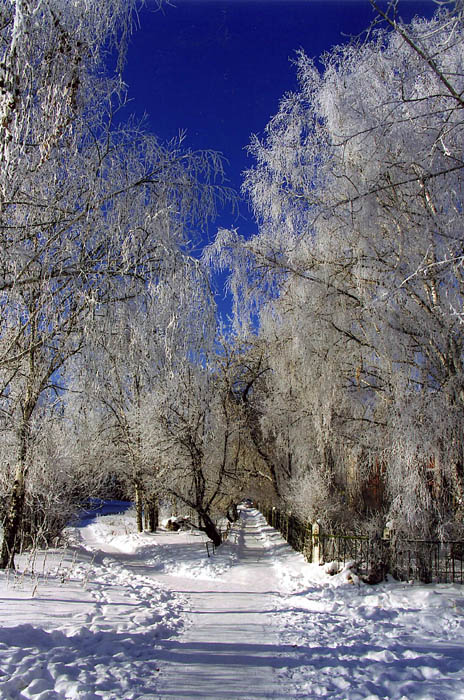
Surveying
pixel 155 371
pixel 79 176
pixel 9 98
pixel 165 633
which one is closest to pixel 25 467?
pixel 165 633

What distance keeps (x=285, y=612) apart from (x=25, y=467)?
5.64 meters

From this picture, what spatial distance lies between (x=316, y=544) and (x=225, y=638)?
6.92 metres

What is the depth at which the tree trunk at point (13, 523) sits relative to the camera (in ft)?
31.2

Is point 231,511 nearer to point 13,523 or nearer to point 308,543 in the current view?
point 308,543

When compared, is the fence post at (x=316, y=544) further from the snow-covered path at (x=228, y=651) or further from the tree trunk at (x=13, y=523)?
the tree trunk at (x=13, y=523)

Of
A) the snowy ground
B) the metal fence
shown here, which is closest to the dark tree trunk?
the metal fence

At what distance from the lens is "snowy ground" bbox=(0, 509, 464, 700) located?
15.0ft

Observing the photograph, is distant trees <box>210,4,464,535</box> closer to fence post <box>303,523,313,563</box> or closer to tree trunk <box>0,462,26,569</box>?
fence post <box>303,523,313,563</box>

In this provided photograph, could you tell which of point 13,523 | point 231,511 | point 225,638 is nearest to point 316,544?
point 225,638

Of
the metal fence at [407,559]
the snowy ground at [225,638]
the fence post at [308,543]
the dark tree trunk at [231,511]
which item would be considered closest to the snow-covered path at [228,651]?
the snowy ground at [225,638]

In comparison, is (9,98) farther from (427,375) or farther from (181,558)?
(181,558)

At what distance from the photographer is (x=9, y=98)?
356cm

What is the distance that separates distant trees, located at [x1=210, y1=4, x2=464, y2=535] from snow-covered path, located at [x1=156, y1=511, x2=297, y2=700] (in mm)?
3055

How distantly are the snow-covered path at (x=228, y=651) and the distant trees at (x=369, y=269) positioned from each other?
3055 millimetres
